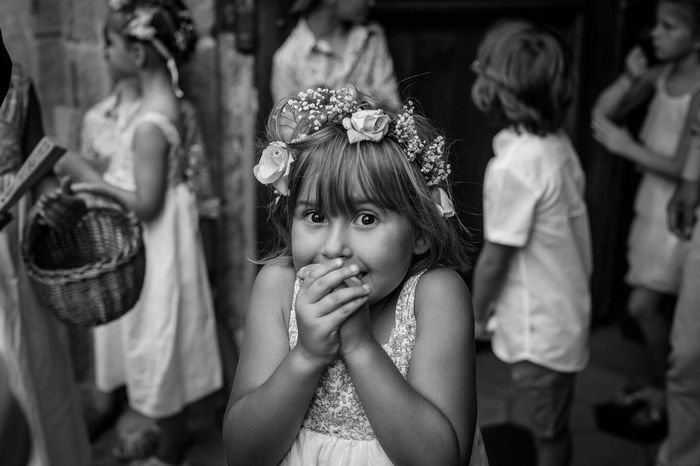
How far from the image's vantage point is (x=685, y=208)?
Answer: 10.5ft

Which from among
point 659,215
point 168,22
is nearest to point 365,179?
point 168,22

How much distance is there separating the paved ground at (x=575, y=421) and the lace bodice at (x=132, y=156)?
1187 mm

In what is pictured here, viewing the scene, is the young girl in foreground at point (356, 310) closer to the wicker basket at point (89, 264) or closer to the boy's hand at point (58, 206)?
the wicker basket at point (89, 264)

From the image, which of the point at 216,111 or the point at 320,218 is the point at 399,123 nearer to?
the point at 320,218

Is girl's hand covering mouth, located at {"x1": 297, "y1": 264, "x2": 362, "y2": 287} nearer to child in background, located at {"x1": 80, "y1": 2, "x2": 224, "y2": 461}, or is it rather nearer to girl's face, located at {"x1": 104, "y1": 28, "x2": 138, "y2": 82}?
child in background, located at {"x1": 80, "y1": 2, "x2": 224, "y2": 461}

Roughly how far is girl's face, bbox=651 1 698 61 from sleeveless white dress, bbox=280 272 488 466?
8.22 feet

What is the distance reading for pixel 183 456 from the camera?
11.2 feet

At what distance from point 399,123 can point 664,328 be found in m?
2.57

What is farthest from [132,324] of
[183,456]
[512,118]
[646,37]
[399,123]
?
[646,37]

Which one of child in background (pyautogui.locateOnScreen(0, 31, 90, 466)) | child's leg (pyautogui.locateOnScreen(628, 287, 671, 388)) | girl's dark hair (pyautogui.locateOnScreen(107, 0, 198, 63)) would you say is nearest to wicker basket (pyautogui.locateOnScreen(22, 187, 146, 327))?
child in background (pyautogui.locateOnScreen(0, 31, 90, 466))

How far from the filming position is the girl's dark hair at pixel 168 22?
10.4 feet

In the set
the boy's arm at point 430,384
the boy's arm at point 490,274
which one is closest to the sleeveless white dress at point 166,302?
the boy's arm at point 490,274

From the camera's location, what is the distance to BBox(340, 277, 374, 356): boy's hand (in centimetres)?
154

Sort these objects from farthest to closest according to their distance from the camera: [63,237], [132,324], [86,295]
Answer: [132,324] < [63,237] < [86,295]
